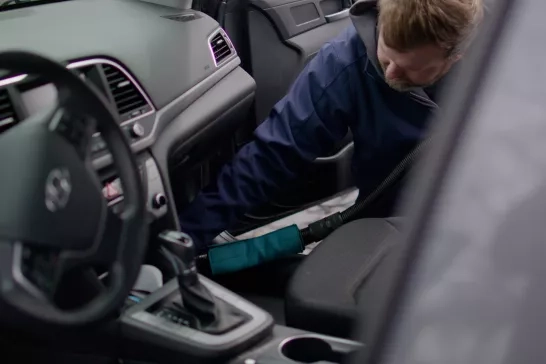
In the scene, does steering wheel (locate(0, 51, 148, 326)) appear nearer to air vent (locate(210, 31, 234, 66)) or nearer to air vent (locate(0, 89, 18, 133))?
air vent (locate(0, 89, 18, 133))

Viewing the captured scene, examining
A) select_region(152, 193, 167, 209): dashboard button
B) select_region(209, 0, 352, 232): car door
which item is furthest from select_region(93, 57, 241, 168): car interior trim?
select_region(209, 0, 352, 232): car door

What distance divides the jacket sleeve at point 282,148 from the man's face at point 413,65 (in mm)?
160

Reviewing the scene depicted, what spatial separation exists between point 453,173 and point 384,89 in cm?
117

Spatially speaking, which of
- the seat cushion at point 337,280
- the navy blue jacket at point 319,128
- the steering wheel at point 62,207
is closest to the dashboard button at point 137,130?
the navy blue jacket at point 319,128

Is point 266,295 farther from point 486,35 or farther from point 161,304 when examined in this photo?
point 486,35

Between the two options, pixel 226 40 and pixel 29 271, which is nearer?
pixel 29 271

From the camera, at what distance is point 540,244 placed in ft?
2.36

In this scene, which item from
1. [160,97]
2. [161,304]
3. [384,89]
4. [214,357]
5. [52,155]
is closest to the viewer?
[52,155]

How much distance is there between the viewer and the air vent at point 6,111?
152cm

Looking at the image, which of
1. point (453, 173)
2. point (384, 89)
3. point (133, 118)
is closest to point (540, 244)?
point (453, 173)

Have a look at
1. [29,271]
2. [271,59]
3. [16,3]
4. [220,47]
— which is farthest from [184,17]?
[29,271]

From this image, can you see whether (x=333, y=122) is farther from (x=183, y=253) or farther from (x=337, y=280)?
(x=183, y=253)

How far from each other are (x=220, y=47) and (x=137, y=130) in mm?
621

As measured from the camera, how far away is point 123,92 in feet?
6.26
